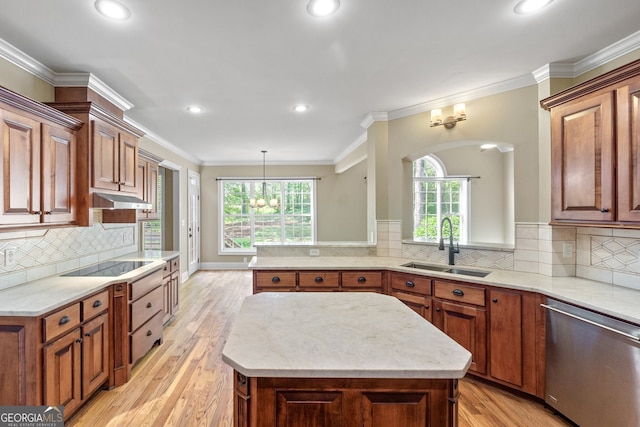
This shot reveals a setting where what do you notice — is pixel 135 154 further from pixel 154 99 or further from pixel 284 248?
pixel 284 248

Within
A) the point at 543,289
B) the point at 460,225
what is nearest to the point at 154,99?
the point at 543,289

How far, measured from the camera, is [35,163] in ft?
6.84

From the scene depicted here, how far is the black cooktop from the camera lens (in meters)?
2.67

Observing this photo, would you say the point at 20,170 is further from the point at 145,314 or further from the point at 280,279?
the point at 280,279

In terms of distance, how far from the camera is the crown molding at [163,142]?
4072mm

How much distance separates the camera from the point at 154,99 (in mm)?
3203

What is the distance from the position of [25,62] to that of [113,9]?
1.14m

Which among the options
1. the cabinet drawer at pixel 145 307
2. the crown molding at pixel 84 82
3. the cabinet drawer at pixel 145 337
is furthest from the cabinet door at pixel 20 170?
the cabinet drawer at pixel 145 337

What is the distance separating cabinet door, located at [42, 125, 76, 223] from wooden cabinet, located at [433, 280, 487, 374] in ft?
10.1

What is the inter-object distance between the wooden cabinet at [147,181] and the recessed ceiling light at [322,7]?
9.21 ft

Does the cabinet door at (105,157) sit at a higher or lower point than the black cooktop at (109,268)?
higher

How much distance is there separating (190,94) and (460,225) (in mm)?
5436

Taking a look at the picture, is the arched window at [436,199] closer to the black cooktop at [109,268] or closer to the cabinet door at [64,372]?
the black cooktop at [109,268]

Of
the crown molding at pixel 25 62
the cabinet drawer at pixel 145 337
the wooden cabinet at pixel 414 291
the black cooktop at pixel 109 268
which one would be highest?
the crown molding at pixel 25 62
